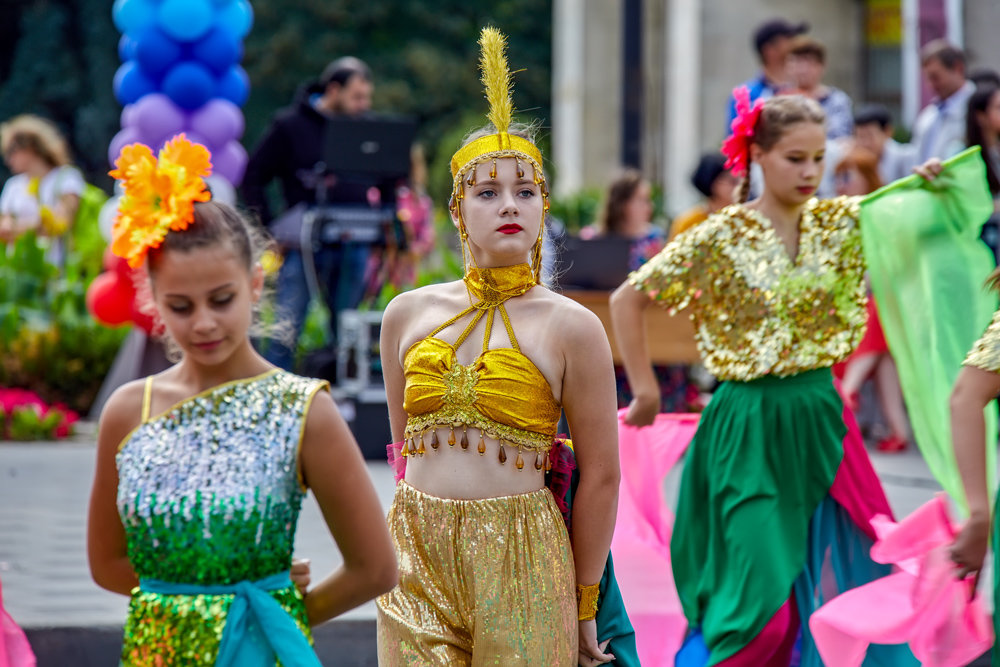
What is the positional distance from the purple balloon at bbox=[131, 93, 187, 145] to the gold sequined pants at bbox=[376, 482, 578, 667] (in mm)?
9036

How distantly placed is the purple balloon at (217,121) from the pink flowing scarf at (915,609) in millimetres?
8761

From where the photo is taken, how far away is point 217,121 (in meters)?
12.0

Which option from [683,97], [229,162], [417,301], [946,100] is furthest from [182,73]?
[417,301]

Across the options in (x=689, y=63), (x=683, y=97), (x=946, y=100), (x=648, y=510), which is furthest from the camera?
(x=683, y=97)

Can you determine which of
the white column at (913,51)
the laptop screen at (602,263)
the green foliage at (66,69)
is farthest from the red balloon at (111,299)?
the green foliage at (66,69)

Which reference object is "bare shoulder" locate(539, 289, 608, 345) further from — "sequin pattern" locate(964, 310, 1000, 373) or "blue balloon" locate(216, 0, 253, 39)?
"blue balloon" locate(216, 0, 253, 39)

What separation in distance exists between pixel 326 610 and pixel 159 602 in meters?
0.32

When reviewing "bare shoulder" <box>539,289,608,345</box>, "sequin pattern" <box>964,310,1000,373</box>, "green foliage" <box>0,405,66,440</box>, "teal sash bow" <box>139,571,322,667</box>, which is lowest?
"green foliage" <box>0,405,66,440</box>

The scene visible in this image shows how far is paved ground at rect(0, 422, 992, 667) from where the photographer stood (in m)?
5.07

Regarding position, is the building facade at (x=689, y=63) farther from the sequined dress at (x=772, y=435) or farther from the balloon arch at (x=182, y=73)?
the sequined dress at (x=772, y=435)

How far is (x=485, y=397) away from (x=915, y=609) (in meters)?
1.57

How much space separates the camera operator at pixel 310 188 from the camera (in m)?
9.96

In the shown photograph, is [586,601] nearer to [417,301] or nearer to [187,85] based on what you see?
[417,301]

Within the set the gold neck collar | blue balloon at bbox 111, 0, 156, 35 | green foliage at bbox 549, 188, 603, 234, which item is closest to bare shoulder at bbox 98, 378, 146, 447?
the gold neck collar
